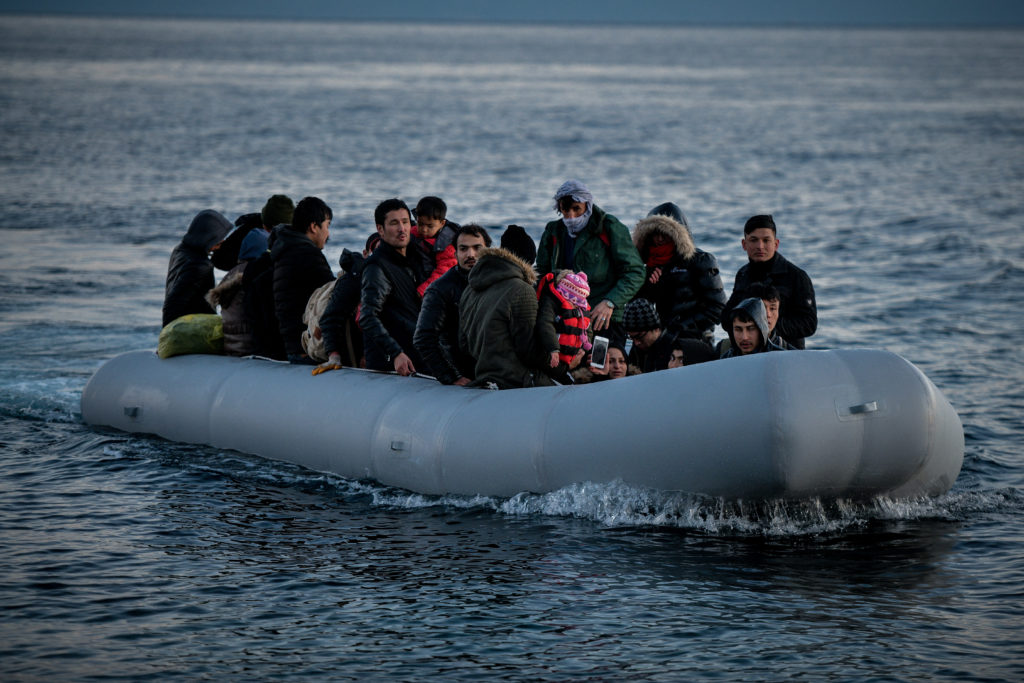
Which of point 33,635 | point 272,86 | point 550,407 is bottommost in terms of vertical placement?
point 33,635

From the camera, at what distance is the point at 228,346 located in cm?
1130

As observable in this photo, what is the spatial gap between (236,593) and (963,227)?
21.4 m

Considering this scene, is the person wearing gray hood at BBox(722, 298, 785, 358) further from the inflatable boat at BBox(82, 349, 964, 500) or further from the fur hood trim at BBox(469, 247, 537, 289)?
the fur hood trim at BBox(469, 247, 537, 289)

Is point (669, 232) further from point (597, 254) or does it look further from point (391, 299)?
point (391, 299)

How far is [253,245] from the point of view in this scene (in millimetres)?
10812

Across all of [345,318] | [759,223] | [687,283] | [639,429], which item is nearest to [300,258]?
[345,318]

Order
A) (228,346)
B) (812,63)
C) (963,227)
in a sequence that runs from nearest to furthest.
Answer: (228,346) → (963,227) → (812,63)

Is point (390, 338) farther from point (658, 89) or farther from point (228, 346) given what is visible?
point (658, 89)

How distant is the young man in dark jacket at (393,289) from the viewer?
9586 mm

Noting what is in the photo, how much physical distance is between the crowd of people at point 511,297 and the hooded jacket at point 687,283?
0.01 metres

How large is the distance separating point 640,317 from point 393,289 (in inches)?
72.5

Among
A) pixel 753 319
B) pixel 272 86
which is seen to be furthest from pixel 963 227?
pixel 272 86

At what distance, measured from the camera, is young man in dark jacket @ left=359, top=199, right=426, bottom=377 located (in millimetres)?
9586

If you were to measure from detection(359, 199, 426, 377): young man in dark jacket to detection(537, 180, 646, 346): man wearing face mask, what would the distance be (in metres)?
1.00
